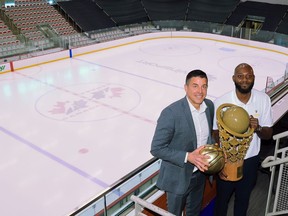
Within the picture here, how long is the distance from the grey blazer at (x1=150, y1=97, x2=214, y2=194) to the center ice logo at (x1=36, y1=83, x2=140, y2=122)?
15.9 ft

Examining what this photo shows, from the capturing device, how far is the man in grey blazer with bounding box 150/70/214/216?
199 cm

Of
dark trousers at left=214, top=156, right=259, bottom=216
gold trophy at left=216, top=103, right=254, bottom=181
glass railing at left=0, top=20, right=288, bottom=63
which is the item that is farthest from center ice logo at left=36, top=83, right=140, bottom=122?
gold trophy at left=216, top=103, right=254, bottom=181

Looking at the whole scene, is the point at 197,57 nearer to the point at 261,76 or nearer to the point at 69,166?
the point at 261,76

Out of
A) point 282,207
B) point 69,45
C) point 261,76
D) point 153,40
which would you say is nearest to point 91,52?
point 69,45

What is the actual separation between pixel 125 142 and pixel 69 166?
1140 mm

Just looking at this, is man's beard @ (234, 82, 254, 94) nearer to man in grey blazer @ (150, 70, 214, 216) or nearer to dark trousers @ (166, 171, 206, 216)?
man in grey blazer @ (150, 70, 214, 216)

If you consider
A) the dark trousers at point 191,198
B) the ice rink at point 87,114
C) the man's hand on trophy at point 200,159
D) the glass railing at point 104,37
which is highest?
the man's hand on trophy at point 200,159

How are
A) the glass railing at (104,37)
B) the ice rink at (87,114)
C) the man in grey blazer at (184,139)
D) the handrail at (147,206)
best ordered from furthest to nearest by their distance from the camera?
1. the glass railing at (104,37)
2. the ice rink at (87,114)
3. the man in grey blazer at (184,139)
4. the handrail at (147,206)

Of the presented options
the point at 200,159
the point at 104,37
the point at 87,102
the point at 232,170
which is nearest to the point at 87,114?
the point at 87,102

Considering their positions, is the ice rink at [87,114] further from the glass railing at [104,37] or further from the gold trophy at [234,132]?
the gold trophy at [234,132]

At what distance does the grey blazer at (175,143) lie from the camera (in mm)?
1995

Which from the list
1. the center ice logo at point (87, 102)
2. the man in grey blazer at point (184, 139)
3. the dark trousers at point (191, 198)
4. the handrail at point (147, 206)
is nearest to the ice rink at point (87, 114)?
the center ice logo at point (87, 102)

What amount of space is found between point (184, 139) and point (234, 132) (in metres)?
0.31

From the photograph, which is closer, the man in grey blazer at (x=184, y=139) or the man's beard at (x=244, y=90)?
the man in grey blazer at (x=184, y=139)
